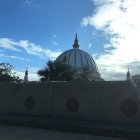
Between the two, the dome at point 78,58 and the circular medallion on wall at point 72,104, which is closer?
the circular medallion on wall at point 72,104

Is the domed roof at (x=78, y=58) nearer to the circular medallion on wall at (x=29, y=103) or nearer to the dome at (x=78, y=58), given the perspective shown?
the dome at (x=78, y=58)

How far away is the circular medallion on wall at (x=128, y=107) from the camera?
2530cm

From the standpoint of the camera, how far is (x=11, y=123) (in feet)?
78.3

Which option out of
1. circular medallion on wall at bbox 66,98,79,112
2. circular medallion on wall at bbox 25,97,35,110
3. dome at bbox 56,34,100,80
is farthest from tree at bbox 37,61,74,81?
dome at bbox 56,34,100,80

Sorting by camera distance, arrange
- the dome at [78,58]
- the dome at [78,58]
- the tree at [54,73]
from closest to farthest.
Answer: the tree at [54,73] < the dome at [78,58] < the dome at [78,58]

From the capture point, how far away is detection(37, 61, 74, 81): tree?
50.0 metres

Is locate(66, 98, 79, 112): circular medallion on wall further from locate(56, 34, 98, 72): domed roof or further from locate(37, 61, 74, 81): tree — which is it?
locate(56, 34, 98, 72): domed roof

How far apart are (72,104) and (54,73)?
22.1 meters

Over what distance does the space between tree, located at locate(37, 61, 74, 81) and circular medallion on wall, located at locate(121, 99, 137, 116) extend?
81.8 ft

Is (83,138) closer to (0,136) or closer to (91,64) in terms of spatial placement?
(0,136)

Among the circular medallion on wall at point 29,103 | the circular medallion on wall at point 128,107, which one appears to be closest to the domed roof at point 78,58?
the circular medallion on wall at point 29,103

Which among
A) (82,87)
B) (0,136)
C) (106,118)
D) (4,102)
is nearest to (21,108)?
(4,102)

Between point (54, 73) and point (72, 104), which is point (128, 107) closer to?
point (72, 104)

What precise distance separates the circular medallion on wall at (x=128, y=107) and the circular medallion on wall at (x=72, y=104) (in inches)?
173
